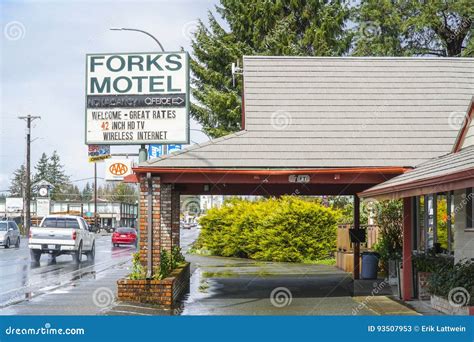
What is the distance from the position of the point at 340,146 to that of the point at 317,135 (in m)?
0.74

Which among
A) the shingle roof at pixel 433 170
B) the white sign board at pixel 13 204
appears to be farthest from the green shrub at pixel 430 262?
the white sign board at pixel 13 204

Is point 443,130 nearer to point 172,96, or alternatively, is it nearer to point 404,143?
point 404,143

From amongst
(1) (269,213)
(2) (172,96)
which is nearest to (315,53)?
(1) (269,213)

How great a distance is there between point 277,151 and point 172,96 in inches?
119

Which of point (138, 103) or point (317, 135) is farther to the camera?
point (317, 135)

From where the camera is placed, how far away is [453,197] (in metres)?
15.1

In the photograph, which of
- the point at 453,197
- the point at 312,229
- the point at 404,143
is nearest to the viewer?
the point at 453,197

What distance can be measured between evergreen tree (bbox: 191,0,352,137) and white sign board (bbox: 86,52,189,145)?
94.4ft

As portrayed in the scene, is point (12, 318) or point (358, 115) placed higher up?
point (358, 115)

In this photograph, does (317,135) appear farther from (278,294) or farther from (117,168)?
(117,168)

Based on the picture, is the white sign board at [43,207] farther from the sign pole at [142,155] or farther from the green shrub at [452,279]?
the green shrub at [452,279]

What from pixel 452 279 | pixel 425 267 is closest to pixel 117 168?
pixel 425 267

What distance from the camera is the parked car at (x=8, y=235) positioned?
43.8 m

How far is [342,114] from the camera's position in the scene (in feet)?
61.6
